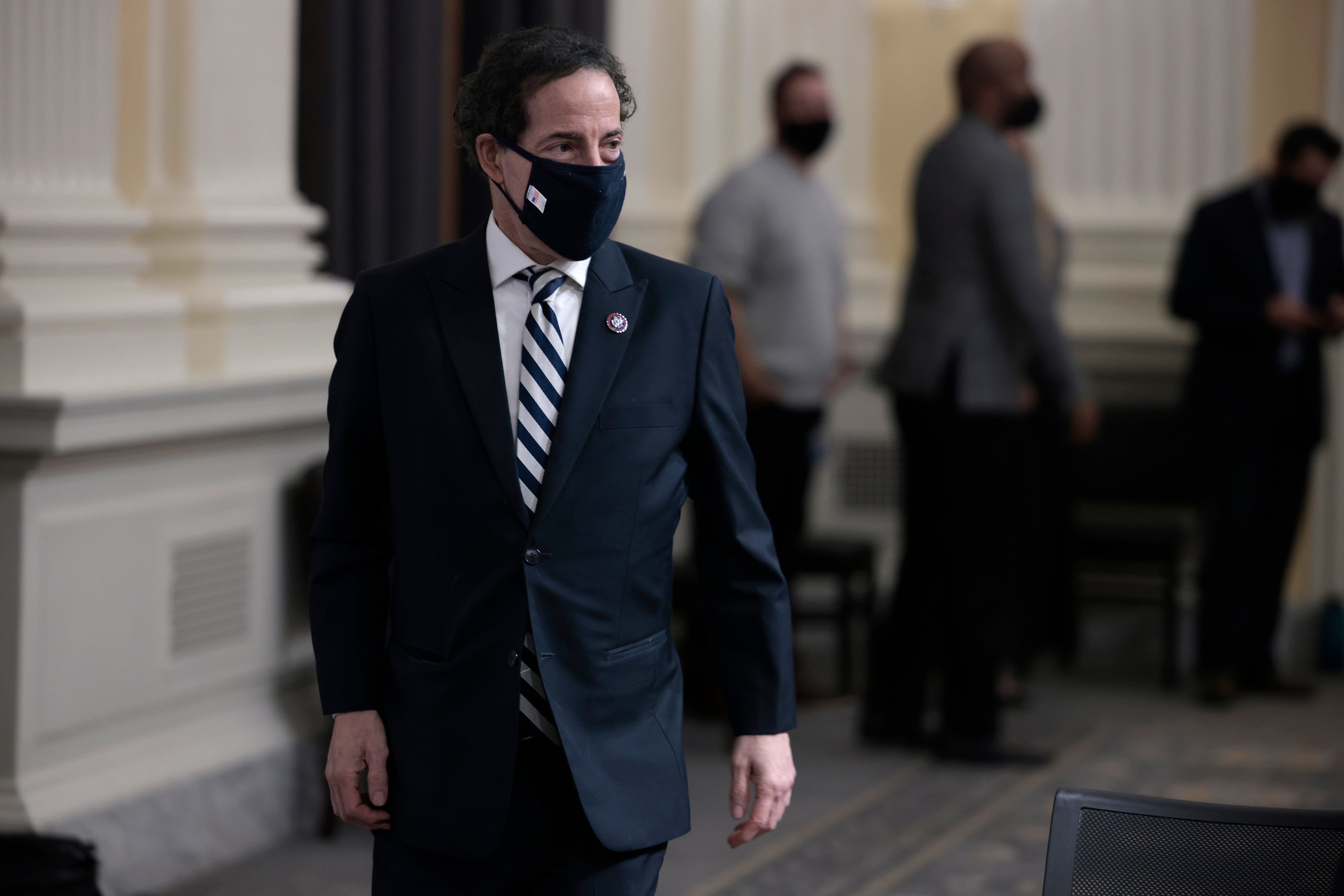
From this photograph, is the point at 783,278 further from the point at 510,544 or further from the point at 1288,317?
the point at 510,544

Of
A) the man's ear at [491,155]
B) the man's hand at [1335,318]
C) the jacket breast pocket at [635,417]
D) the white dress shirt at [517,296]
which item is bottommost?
the man's hand at [1335,318]

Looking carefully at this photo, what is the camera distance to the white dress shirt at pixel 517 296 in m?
1.87

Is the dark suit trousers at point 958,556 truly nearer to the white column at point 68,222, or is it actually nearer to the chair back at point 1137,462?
the chair back at point 1137,462

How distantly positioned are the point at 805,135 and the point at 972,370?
3.21ft

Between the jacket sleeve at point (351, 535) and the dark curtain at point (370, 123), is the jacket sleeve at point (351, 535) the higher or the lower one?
the lower one

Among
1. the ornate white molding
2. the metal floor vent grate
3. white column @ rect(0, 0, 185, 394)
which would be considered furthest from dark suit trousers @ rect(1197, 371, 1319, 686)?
white column @ rect(0, 0, 185, 394)

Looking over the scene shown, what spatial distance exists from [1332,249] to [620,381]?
177 inches

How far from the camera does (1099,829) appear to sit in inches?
73.9

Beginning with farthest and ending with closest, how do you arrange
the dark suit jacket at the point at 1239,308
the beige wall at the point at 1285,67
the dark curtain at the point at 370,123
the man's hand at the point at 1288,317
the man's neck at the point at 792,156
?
the beige wall at the point at 1285,67 → the dark suit jacket at the point at 1239,308 → the man's hand at the point at 1288,317 → the man's neck at the point at 792,156 → the dark curtain at the point at 370,123

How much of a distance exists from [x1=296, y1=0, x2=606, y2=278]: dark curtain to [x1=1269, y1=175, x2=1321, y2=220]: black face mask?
8.28 ft

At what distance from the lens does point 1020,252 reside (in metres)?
4.55

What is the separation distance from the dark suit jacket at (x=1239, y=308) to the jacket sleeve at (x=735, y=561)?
4.07 meters

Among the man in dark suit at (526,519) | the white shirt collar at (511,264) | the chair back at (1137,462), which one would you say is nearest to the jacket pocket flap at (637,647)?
the man in dark suit at (526,519)

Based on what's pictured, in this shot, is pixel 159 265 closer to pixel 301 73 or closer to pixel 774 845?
pixel 301 73
